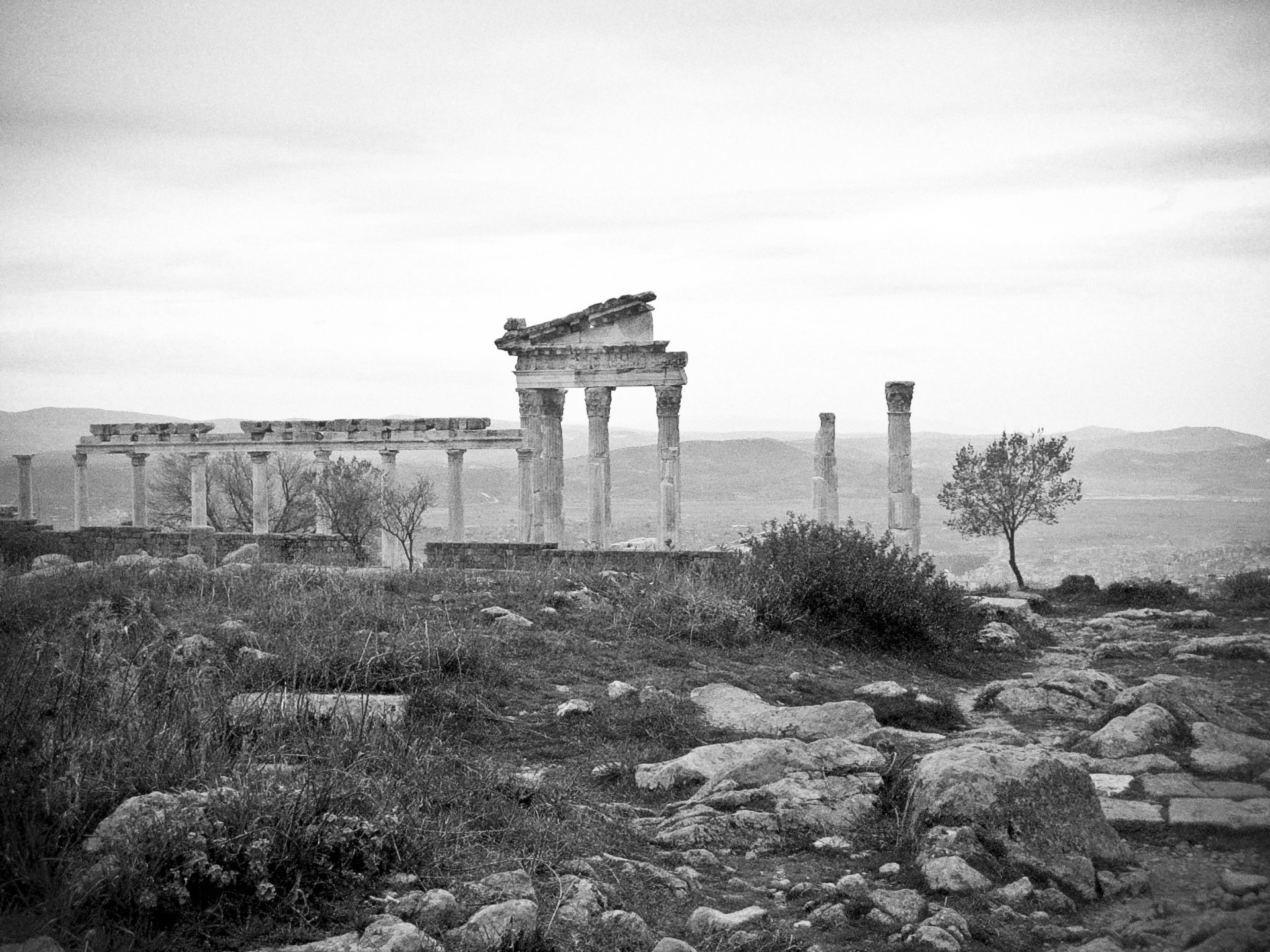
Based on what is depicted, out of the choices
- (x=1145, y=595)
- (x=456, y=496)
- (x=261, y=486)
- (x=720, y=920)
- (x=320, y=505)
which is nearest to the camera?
(x=720, y=920)

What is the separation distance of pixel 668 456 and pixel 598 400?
95.8 inches

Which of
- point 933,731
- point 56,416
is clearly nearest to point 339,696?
point 933,731

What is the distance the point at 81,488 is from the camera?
3750cm

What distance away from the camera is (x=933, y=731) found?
998 centimetres

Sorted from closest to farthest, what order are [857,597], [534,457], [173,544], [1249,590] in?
1. [857,597]
2. [1249,590]
3. [173,544]
4. [534,457]

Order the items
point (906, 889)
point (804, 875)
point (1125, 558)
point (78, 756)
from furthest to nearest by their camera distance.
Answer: point (1125, 558), point (804, 875), point (906, 889), point (78, 756)

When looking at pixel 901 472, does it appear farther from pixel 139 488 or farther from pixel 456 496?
pixel 139 488

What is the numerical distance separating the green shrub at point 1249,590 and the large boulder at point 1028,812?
597 inches

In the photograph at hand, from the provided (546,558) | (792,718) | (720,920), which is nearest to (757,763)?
(792,718)

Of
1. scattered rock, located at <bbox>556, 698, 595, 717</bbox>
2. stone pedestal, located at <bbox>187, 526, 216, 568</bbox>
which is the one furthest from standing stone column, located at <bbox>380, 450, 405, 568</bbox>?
scattered rock, located at <bbox>556, 698, 595, 717</bbox>

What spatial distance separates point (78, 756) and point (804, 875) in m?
4.04

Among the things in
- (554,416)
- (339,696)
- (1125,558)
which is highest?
(554,416)

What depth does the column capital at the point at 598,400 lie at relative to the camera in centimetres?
3000

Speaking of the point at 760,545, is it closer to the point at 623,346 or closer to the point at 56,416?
the point at 623,346
